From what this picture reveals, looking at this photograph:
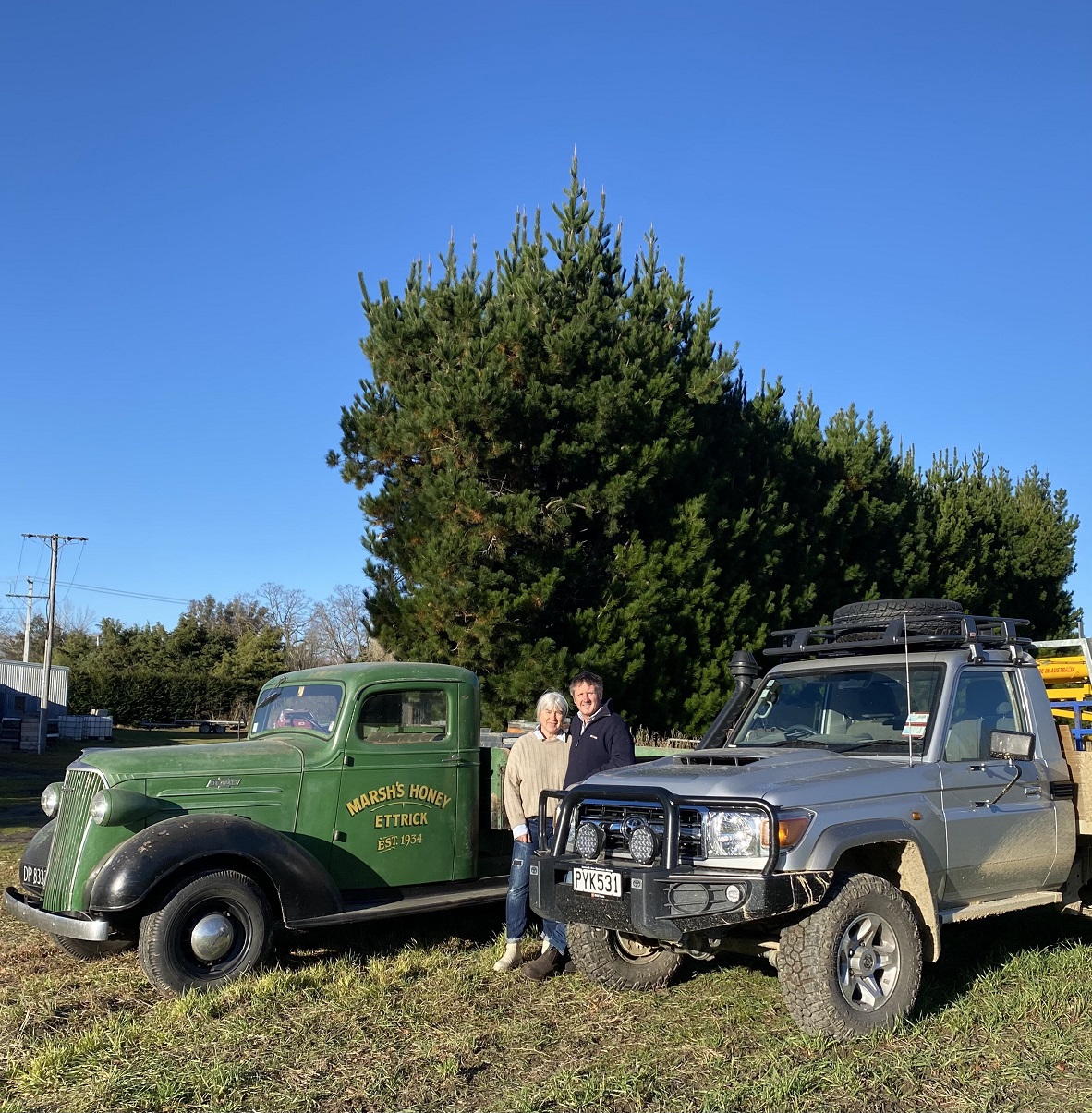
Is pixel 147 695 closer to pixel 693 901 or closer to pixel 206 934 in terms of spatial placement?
pixel 206 934

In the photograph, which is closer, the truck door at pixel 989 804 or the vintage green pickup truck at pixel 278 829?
the truck door at pixel 989 804

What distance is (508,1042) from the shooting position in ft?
16.7

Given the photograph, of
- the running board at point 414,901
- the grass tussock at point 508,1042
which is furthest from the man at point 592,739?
the grass tussock at point 508,1042

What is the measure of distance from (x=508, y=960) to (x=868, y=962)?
224 cm

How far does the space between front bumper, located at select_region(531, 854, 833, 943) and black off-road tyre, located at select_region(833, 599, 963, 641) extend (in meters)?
2.07

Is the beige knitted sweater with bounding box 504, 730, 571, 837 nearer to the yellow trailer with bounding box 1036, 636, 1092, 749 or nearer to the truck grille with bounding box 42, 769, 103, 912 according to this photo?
the truck grille with bounding box 42, 769, 103, 912

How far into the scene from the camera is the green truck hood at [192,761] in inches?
253

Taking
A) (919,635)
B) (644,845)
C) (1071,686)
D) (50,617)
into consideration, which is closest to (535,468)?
(1071,686)

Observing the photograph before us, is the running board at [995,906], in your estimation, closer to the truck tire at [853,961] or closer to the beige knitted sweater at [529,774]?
the truck tire at [853,961]

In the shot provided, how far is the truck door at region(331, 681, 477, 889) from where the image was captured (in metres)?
6.92

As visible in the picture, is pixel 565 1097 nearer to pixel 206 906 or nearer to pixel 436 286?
pixel 206 906

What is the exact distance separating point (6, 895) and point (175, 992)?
1446 mm

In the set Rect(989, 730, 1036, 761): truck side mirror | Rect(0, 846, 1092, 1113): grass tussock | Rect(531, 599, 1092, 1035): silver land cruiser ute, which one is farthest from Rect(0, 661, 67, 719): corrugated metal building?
Rect(989, 730, 1036, 761): truck side mirror

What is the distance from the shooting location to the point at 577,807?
560 cm
